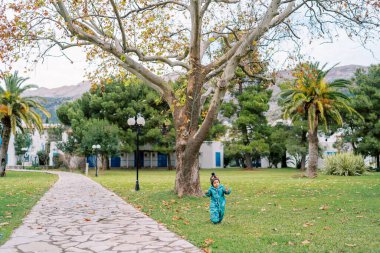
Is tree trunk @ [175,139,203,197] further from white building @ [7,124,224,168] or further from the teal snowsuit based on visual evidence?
white building @ [7,124,224,168]

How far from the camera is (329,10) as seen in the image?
40.6 ft

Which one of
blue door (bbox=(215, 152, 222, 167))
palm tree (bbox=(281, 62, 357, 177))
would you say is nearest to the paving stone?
palm tree (bbox=(281, 62, 357, 177))

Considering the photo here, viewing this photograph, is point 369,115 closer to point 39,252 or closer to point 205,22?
point 205,22

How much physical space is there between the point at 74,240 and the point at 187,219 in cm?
288

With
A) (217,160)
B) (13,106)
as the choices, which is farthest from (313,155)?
(217,160)

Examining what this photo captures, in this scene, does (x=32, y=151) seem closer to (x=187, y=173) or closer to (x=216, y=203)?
(x=187, y=173)

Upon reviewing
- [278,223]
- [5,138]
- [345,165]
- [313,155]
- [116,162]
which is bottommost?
[278,223]

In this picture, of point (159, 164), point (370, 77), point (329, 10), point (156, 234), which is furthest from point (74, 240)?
point (159, 164)

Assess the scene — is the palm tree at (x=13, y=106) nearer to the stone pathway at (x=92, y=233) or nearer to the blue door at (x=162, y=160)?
the stone pathway at (x=92, y=233)

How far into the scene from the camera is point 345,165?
98.1ft

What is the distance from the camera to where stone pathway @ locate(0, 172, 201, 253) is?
238 inches

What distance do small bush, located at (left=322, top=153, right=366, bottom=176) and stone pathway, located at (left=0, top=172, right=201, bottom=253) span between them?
23.0m

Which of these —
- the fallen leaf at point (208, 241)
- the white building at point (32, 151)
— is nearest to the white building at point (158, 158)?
the white building at point (32, 151)

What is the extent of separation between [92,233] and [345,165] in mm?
26059
